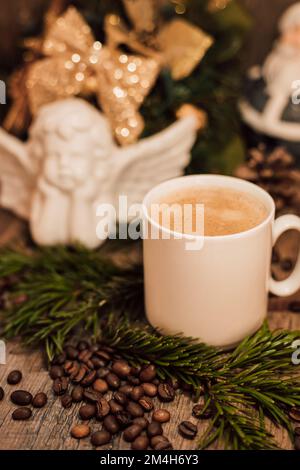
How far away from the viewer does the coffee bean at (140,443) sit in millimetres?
695

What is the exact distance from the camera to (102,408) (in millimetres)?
743

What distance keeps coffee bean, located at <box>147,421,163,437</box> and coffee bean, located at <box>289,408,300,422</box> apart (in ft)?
0.52

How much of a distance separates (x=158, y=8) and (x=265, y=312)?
1.99 feet

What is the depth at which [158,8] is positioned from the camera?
1.13 m

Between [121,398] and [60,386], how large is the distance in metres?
0.08

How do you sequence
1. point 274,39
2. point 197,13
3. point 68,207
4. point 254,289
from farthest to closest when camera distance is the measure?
point 274,39 < point 197,13 < point 68,207 < point 254,289

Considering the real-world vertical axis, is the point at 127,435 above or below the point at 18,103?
below

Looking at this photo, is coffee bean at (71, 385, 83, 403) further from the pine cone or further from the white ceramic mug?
the pine cone

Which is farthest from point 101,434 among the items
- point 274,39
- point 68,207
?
point 274,39

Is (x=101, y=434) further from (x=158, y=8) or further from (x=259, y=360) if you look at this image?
(x=158, y=8)

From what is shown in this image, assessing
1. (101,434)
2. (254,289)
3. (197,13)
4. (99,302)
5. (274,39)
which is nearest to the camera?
(101,434)

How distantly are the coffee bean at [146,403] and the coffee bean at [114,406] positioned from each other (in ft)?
0.08

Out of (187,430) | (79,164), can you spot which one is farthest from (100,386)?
(79,164)

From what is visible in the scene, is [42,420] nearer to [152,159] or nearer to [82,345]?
[82,345]
